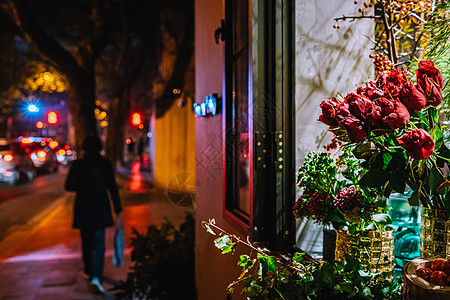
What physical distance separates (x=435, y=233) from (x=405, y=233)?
1.36 feet

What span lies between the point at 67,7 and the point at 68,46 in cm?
289

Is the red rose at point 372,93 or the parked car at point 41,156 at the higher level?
the red rose at point 372,93

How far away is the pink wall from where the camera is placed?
3322 mm

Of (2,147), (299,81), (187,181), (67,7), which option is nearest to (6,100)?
(2,147)

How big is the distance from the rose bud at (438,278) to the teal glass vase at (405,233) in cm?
68

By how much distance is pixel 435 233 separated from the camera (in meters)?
1.48

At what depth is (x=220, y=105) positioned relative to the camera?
3348mm

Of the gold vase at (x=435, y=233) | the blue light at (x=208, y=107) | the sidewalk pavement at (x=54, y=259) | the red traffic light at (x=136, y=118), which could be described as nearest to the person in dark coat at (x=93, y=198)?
the sidewalk pavement at (x=54, y=259)

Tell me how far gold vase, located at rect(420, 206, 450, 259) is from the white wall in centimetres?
84

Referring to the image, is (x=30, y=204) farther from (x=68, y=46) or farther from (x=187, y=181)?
(x=187, y=181)

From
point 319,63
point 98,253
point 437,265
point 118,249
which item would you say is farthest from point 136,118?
point 437,265

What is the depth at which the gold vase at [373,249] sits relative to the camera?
161 cm

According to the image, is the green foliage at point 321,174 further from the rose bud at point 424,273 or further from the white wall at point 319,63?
the rose bud at point 424,273

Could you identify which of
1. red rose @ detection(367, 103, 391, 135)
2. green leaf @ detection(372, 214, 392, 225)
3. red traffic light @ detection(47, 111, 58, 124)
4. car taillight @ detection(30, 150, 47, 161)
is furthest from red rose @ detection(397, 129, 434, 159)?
car taillight @ detection(30, 150, 47, 161)
